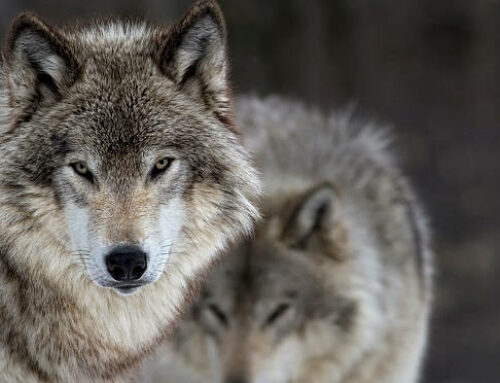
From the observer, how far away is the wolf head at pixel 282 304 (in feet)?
20.7

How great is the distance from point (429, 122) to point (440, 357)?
16.6ft

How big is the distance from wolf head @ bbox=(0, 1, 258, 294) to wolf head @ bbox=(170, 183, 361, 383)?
2.03 m

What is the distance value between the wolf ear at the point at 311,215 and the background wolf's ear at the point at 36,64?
2.54 m

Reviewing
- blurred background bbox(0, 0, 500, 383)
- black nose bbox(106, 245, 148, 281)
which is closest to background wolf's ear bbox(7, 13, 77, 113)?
black nose bbox(106, 245, 148, 281)

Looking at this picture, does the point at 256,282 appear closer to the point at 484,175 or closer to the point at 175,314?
the point at 175,314

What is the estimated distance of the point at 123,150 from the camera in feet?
12.7

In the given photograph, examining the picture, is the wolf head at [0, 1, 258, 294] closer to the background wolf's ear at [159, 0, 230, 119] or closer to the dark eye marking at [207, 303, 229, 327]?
the background wolf's ear at [159, 0, 230, 119]

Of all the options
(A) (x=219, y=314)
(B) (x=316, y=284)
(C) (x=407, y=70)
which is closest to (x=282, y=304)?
(B) (x=316, y=284)

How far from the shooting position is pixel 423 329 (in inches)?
273

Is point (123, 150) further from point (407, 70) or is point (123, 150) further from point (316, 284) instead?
point (407, 70)

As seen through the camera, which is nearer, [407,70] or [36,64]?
[36,64]

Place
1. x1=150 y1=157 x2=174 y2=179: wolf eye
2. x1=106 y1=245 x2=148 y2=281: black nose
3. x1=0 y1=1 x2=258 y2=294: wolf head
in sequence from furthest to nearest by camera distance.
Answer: x1=150 y1=157 x2=174 y2=179: wolf eye → x1=0 y1=1 x2=258 y2=294: wolf head → x1=106 y1=245 x2=148 y2=281: black nose

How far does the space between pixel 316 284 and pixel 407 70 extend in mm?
9620

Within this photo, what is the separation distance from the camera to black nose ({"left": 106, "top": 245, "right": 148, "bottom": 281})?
3715mm
